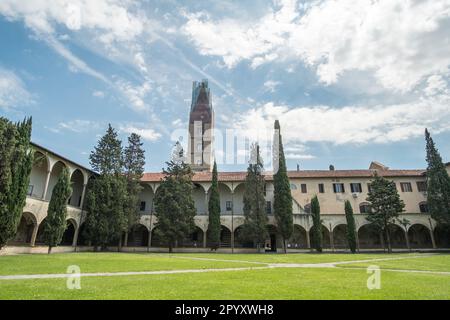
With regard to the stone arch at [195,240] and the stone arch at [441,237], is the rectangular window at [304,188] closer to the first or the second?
the stone arch at [195,240]

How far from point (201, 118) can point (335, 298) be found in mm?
54281

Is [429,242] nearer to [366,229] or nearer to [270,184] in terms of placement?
[366,229]

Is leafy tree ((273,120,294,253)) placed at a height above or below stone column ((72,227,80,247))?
above

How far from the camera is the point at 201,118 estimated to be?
189 feet

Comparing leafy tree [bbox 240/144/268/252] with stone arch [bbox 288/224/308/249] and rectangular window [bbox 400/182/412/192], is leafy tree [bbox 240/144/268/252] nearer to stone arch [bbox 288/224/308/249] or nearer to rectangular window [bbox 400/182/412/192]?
stone arch [bbox 288/224/308/249]

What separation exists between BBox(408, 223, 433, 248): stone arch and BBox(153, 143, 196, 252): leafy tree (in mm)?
26118

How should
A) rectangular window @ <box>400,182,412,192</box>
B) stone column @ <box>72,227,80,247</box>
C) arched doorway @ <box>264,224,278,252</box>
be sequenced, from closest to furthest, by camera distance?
stone column @ <box>72,227,80,247</box> < arched doorway @ <box>264,224,278,252</box> < rectangular window @ <box>400,182,412,192</box>

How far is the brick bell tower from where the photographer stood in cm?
5103

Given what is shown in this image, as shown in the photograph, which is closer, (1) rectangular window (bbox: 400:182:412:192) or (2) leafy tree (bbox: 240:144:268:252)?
(2) leafy tree (bbox: 240:144:268:252)

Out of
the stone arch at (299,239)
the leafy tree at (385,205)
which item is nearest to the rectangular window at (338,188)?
the leafy tree at (385,205)

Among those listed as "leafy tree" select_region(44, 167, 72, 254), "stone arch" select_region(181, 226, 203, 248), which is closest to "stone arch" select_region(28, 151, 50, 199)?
"leafy tree" select_region(44, 167, 72, 254)

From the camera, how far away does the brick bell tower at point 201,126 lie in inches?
2009

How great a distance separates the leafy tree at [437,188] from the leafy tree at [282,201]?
15.3 m

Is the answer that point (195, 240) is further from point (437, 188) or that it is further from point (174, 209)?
point (437, 188)
